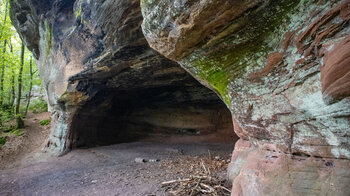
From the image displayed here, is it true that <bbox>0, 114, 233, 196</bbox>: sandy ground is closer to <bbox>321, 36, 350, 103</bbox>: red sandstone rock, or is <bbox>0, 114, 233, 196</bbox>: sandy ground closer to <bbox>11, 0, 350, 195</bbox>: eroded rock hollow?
<bbox>11, 0, 350, 195</bbox>: eroded rock hollow

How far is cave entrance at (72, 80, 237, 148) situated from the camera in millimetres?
9992

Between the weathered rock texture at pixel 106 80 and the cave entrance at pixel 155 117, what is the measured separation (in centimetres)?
5

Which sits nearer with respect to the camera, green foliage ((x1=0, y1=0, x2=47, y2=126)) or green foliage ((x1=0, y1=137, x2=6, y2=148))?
green foliage ((x1=0, y1=137, x2=6, y2=148))

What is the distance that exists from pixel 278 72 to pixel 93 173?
6.01m

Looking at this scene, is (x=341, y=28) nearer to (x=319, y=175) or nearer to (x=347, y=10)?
(x=347, y=10)

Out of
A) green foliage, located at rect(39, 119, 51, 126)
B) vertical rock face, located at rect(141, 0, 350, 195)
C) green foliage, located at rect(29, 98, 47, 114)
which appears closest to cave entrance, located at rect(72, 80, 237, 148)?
green foliage, located at rect(39, 119, 51, 126)

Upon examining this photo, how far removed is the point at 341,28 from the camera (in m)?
1.82

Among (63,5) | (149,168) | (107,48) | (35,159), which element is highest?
(63,5)

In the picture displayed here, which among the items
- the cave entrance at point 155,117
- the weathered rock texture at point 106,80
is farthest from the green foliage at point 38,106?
the cave entrance at point 155,117

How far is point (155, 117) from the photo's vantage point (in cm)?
1277

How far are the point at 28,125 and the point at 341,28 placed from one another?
15.3 meters

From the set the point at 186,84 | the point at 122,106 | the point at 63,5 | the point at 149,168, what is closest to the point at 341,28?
the point at 149,168

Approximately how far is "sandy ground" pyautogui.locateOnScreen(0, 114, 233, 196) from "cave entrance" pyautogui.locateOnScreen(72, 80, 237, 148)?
192 centimetres

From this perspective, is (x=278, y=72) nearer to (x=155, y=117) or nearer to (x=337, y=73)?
(x=337, y=73)
